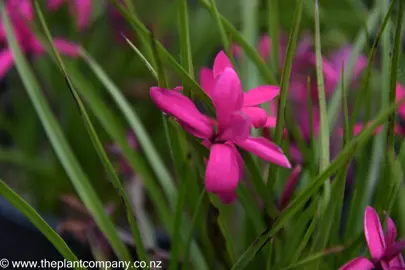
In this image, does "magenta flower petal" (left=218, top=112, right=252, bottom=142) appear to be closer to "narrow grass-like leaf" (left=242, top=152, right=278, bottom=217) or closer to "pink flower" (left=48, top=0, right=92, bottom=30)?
"narrow grass-like leaf" (left=242, top=152, right=278, bottom=217)

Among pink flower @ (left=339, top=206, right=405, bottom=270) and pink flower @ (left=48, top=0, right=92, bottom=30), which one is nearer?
pink flower @ (left=339, top=206, right=405, bottom=270)

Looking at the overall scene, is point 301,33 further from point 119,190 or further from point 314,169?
point 119,190

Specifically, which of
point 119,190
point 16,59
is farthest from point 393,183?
point 16,59

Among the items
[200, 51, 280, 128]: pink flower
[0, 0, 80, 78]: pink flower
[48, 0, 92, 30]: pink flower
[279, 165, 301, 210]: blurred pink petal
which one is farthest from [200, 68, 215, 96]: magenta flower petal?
[48, 0, 92, 30]: pink flower

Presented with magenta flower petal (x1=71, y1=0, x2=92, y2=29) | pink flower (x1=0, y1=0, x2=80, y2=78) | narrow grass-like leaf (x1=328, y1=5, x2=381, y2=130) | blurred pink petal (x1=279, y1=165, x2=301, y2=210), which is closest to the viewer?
blurred pink petal (x1=279, y1=165, x2=301, y2=210)

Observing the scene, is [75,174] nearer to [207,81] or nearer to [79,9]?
[207,81]

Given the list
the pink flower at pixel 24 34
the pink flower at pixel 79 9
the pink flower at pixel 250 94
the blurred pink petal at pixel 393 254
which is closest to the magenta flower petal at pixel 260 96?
the pink flower at pixel 250 94

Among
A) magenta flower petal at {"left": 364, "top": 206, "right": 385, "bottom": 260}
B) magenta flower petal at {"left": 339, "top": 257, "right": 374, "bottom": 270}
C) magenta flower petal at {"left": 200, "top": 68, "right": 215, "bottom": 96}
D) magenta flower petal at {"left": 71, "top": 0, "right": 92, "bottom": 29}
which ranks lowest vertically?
Result: magenta flower petal at {"left": 339, "top": 257, "right": 374, "bottom": 270}
